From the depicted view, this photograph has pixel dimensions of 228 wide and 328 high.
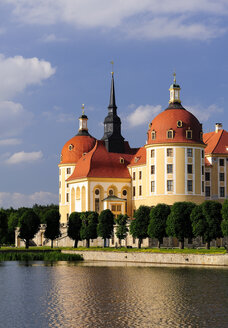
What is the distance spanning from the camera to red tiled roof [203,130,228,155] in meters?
104

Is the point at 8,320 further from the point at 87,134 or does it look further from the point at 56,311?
the point at 87,134

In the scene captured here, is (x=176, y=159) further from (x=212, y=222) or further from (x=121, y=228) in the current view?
(x=212, y=222)

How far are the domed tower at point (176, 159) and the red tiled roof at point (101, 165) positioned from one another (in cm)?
1100

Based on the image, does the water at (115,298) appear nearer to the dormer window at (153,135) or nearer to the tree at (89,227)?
the tree at (89,227)

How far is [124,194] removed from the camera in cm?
10800

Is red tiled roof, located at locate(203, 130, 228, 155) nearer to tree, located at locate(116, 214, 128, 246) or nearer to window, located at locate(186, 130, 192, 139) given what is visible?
window, located at locate(186, 130, 192, 139)

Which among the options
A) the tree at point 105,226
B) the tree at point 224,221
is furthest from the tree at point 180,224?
the tree at point 105,226

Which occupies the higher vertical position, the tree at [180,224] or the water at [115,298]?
the tree at [180,224]

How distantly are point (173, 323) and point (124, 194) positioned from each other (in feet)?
249

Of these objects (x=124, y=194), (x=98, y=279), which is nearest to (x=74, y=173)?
(x=124, y=194)

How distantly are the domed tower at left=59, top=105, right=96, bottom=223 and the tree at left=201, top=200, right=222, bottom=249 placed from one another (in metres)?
49.2

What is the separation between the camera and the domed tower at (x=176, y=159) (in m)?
95.1

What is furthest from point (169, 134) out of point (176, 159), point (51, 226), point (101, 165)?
A: point (51, 226)

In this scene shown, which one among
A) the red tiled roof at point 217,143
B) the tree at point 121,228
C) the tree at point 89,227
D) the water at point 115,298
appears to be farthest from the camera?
the red tiled roof at point 217,143
